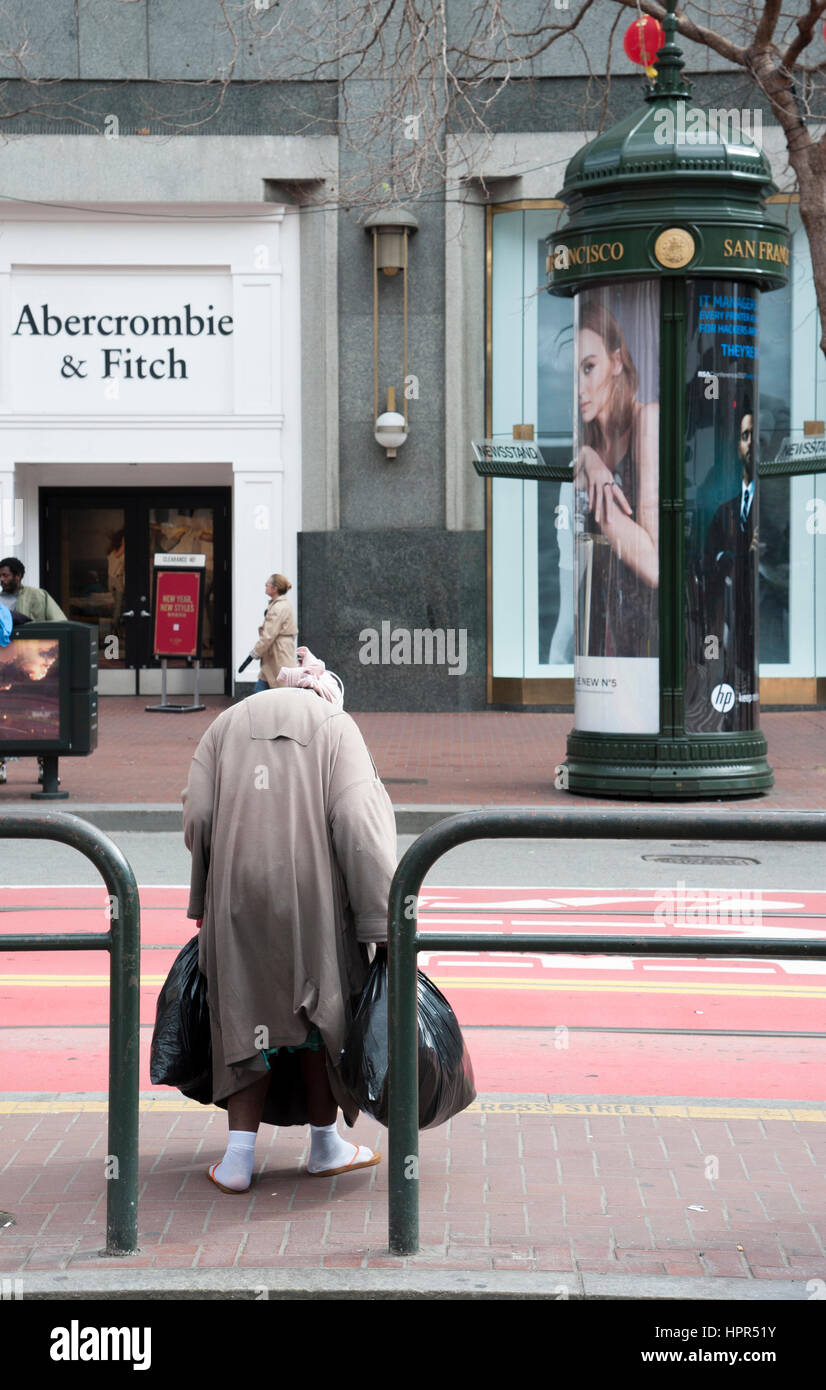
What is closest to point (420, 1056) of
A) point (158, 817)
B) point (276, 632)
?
point (158, 817)

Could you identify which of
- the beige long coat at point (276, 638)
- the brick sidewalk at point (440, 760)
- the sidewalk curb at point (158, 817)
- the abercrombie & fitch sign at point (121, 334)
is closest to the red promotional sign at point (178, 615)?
the brick sidewalk at point (440, 760)

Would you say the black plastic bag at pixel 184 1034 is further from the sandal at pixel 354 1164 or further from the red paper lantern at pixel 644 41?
the red paper lantern at pixel 644 41

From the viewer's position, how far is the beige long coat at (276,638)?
643 inches

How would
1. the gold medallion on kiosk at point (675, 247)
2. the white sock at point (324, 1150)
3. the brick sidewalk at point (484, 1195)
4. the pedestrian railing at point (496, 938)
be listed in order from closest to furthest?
the pedestrian railing at point (496, 938) < the brick sidewalk at point (484, 1195) < the white sock at point (324, 1150) < the gold medallion on kiosk at point (675, 247)

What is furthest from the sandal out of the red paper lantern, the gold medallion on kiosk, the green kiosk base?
the red paper lantern

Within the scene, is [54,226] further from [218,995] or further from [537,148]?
[218,995]

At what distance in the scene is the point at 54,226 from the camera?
63.9 ft

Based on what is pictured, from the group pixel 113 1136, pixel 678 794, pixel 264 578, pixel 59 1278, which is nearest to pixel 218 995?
pixel 113 1136

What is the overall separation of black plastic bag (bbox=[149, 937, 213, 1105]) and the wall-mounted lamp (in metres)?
15.0

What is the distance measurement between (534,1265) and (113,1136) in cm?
102

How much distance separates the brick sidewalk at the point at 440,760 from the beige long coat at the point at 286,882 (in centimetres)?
670

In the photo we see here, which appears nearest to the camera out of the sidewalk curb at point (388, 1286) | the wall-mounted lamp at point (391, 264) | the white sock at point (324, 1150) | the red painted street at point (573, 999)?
the sidewalk curb at point (388, 1286)

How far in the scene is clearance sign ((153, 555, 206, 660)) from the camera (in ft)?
64.2

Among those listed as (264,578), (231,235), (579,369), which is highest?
(231,235)
